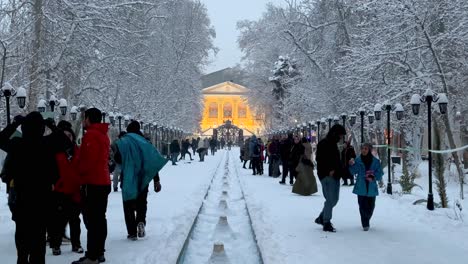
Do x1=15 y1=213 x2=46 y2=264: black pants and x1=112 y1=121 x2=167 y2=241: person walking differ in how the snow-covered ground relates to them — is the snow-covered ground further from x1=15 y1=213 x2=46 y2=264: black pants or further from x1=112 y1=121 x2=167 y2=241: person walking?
x1=15 y1=213 x2=46 y2=264: black pants

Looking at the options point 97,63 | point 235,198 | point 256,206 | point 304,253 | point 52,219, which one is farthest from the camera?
point 97,63

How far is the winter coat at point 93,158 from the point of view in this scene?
638 cm

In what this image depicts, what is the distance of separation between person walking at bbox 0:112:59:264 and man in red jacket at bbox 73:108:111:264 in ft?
2.50

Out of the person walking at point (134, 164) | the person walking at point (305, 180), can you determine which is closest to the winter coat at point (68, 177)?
the person walking at point (134, 164)

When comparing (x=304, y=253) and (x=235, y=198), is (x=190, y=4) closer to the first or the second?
(x=235, y=198)

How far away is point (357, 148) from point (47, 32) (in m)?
14.3

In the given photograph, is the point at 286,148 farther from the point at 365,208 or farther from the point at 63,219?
the point at 63,219

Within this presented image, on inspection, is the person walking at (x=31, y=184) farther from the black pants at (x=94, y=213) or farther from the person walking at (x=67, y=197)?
the black pants at (x=94, y=213)

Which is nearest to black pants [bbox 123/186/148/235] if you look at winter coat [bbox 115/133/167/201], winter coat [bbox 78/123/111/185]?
winter coat [bbox 115/133/167/201]

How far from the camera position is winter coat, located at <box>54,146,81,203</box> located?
6418 mm

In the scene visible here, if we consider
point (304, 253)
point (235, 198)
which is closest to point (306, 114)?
point (235, 198)

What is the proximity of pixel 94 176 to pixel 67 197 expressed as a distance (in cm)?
75

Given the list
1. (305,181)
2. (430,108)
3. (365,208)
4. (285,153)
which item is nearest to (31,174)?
(365,208)

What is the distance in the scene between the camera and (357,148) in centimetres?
2695
